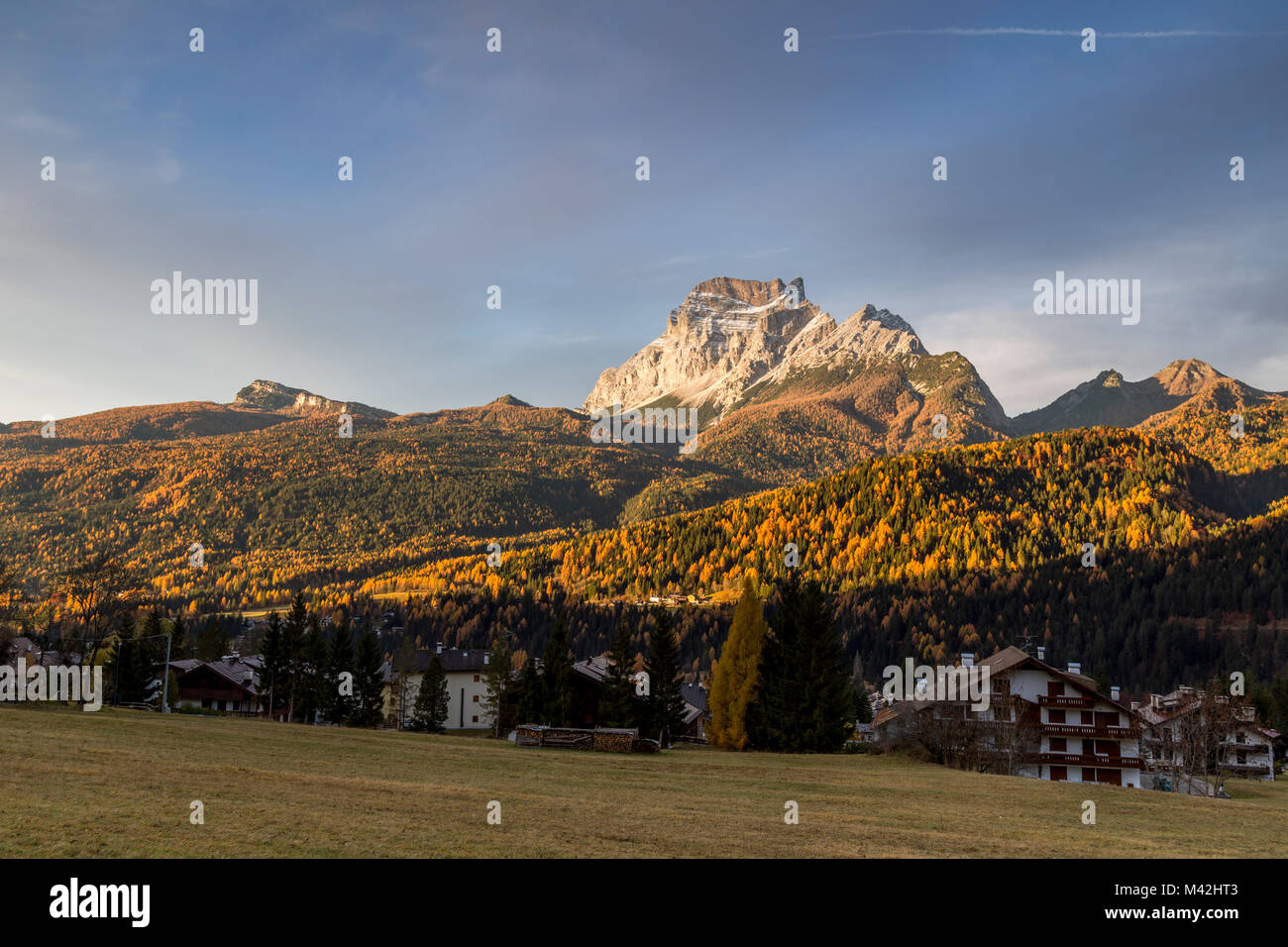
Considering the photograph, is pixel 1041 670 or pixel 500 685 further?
pixel 500 685

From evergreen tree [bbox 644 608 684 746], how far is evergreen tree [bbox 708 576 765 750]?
14.6 feet

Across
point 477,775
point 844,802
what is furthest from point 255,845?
point 844,802

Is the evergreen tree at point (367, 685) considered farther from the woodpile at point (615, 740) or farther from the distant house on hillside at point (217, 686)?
the woodpile at point (615, 740)

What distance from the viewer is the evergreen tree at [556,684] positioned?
7469 cm

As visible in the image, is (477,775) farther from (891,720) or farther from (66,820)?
(891,720)

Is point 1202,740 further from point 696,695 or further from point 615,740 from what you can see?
point 696,695

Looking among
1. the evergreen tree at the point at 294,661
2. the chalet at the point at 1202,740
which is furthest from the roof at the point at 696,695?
the chalet at the point at 1202,740

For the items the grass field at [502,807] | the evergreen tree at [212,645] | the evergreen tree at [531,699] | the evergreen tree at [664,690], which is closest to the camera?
the grass field at [502,807]

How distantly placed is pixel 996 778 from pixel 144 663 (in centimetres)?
8550

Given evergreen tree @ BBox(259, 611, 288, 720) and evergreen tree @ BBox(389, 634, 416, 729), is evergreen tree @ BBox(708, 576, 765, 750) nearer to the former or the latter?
evergreen tree @ BBox(389, 634, 416, 729)

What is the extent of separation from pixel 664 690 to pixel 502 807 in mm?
51395

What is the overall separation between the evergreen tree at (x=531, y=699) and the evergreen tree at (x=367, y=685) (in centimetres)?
1812

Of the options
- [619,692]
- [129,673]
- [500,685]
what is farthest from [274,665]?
[619,692]

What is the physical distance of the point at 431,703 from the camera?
288 ft
